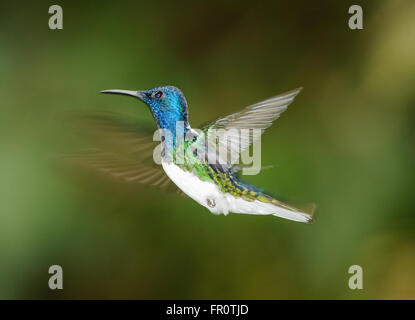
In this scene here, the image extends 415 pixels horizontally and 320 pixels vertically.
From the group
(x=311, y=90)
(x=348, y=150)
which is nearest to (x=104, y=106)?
(x=311, y=90)

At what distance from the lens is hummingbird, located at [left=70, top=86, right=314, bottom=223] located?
0.97 meters

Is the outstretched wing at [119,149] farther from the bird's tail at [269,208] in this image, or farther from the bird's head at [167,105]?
the bird's tail at [269,208]

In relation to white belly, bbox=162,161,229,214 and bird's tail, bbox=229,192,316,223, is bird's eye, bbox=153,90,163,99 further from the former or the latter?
Answer: bird's tail, bbox=229,192,316,223

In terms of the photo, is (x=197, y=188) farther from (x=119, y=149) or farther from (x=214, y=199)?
(x=119, y=149)

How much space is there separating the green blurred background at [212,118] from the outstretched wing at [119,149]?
2.90 ft

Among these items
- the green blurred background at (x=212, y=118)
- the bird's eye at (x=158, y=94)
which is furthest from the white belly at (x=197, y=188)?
the green blurred background at (x=212, y=118)

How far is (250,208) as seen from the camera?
102 cm

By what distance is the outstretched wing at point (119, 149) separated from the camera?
3.10 feet

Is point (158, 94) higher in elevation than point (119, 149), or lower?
higher

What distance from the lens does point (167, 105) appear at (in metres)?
1.02

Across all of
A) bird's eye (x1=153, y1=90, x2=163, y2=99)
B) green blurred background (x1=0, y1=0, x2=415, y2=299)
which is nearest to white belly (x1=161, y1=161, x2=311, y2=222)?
bird's eye (x1=153, y1=90, x2=163, y2=99)

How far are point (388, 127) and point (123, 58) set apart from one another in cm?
117

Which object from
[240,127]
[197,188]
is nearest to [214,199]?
[197,188]

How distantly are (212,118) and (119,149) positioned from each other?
112 centimetres
